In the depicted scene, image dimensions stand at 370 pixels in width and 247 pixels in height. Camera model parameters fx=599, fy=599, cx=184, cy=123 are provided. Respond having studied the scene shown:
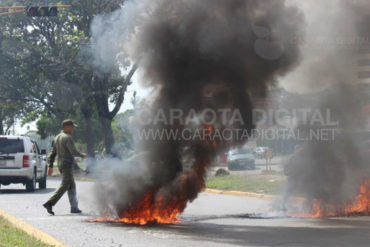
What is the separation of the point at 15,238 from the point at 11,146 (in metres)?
11.1

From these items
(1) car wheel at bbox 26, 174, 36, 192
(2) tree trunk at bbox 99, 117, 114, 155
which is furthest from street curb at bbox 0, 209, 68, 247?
(2) tree trunk at bbox 99, 117, 114, 155

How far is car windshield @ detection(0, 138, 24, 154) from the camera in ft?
58.5

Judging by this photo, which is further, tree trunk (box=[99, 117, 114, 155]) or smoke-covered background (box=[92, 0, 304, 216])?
tree trunk (box=[99, 117, 114, 155])

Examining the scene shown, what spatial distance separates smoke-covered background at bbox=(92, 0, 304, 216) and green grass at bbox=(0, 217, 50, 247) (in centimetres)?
188

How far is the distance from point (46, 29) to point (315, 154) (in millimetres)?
25256

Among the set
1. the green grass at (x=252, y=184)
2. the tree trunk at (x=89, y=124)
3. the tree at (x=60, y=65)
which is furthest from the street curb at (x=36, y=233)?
the tree trunk at (x=89, y=124)

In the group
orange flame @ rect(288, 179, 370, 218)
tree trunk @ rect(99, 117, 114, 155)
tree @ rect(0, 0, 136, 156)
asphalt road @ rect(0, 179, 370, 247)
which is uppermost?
tree @ rect(0, 0, 136, 156)

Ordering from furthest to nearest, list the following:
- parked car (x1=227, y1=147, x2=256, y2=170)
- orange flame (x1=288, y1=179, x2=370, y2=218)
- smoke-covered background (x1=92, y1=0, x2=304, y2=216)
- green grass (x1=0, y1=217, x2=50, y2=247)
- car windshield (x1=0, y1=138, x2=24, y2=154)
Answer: parked car (x1=227, y1=147, x2=256, y2=170) → car windshield (x1=0, y1=138, x2=24, y2=154) → orange flame (x1=288, y1=179, x2=370, y2=218) → smoke-covered background (x1=92, y1=0, x2=304, y2=216) → green grass (x1=0, y1=217, x2=50, y2=247)

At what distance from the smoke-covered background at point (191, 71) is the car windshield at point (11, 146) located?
8259 millimetres

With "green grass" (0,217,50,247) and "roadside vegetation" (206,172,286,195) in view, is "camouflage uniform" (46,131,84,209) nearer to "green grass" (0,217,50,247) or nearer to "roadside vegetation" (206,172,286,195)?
"green grass" (0,217,50,247)

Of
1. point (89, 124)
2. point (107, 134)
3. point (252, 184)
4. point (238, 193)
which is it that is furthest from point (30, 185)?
point (89, 124)

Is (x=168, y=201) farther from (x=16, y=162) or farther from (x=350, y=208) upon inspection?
(x=16, y=162)

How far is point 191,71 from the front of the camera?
9.90 metres

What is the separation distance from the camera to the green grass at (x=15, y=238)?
6.83 meters
